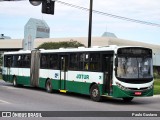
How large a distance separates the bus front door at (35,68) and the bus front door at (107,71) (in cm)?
807

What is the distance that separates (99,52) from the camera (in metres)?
21.3

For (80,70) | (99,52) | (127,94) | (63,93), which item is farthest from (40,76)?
(127,94)

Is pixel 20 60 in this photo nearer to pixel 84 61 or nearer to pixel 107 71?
pixel 84 61

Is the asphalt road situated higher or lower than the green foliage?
lower

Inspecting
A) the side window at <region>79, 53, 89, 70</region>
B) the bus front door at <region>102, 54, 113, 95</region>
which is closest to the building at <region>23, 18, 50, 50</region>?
the side window at <region>79, 53, 89, 70</region>

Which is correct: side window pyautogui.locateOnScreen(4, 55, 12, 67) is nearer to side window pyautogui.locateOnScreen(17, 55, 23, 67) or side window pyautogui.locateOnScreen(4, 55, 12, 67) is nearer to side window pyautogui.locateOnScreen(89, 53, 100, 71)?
side window pyautogui.locateOnScreen(17, 55, 23, 67)

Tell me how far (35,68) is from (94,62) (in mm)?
7513

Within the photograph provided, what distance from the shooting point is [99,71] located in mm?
21016

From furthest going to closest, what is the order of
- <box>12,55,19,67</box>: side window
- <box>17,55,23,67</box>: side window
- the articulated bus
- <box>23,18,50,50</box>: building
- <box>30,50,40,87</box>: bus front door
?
<box>23,18,50,50</box>: building → <box>12,55,19,67</box>: side window → <box>17,55,23,67</box>: side window → <box>30,50,40,87</box>: bus front door → the articulated bus

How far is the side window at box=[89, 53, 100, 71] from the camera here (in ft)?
69.9

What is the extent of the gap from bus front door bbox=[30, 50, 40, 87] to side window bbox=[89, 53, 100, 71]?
683cm

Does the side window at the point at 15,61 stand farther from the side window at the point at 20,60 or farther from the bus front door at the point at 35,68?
the bus front door at the point at 35,68

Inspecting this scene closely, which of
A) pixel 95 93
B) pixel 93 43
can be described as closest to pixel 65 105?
pixel 95 93

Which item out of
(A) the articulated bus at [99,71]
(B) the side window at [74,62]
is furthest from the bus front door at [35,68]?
(B) the side window at [74,62]
